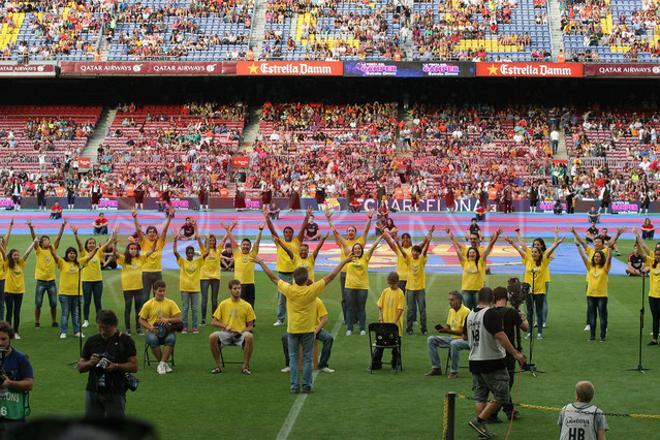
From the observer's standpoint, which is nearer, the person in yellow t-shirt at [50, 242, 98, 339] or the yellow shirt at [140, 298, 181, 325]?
the yellow shirt at [140, 298, 181, 325]

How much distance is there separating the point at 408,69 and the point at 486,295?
45.5m

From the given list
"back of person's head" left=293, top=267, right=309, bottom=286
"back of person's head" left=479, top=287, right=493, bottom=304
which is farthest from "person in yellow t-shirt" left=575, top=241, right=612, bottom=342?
"back of person's head" left=479, top=287, right=493, bottom=304

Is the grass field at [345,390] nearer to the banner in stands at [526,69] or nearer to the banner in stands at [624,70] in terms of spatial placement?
the banner in stands at [526,69]

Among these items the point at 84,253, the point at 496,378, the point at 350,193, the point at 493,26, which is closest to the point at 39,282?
the point at 84,253

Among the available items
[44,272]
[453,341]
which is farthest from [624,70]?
[453,341]

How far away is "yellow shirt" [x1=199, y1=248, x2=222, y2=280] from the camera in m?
19.9

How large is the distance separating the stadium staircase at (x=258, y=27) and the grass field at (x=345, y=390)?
41.3 m

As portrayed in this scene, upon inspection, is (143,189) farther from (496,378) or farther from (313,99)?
(496,378)

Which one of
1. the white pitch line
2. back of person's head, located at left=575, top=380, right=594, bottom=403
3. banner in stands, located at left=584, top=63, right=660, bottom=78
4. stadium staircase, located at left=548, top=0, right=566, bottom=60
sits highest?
stadium staircase, located at left=548, top=0, right=566, bottom=60

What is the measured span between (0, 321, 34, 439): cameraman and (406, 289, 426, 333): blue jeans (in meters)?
10.8

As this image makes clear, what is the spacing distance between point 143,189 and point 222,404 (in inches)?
1503

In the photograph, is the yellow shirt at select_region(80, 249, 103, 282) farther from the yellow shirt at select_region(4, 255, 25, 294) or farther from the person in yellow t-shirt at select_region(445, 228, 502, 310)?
the person in yellow t-shirt at select_region(445, 228, 502, 310)

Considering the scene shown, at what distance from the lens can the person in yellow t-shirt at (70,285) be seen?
711 inches

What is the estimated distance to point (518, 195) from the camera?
163ft
